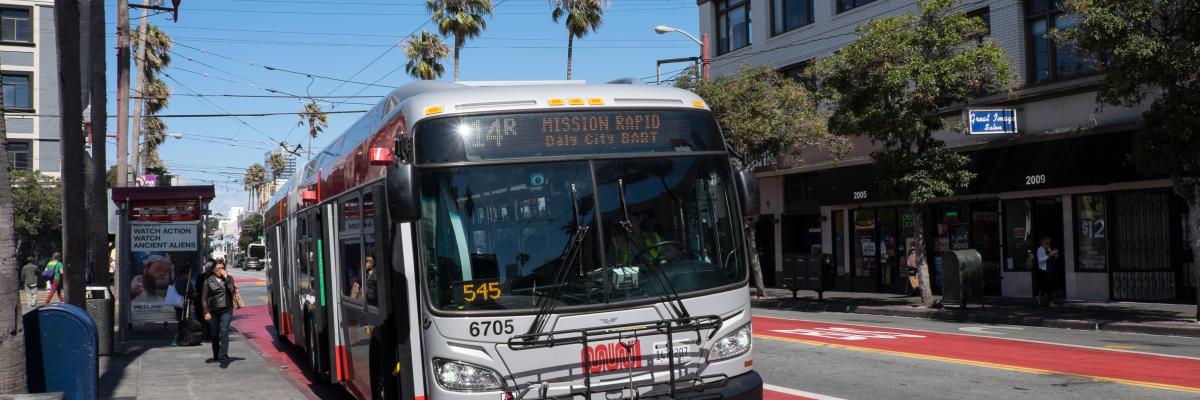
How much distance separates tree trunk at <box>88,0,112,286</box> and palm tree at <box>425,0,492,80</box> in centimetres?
2018

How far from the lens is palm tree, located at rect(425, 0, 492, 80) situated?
37.2 metres

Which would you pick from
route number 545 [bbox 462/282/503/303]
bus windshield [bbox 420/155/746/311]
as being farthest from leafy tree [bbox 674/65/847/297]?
route number 545 [bbox 462/282/503/303]

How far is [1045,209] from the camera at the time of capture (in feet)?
81.8

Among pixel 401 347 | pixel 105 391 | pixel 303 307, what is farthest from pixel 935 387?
pixel 105 391

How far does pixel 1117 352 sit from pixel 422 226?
35.7 ft

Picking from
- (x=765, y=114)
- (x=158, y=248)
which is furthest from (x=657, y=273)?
(x=765, y=114)

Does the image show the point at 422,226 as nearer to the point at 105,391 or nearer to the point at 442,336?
the point at 442,336

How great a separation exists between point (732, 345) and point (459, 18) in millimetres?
31282

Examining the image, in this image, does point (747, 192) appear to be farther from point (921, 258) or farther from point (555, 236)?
point (921, 258)

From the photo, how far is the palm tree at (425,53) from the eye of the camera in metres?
40.8

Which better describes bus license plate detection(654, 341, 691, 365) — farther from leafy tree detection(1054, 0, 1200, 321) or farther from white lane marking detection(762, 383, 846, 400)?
leafy tree detection(1054, 0, 1200, 321)

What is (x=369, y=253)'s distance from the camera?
27.4 ft

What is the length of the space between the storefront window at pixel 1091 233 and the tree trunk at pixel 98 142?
20.2 meters

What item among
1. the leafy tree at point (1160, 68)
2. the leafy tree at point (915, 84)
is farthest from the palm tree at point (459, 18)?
the leafy tree at point (1160, 68)
